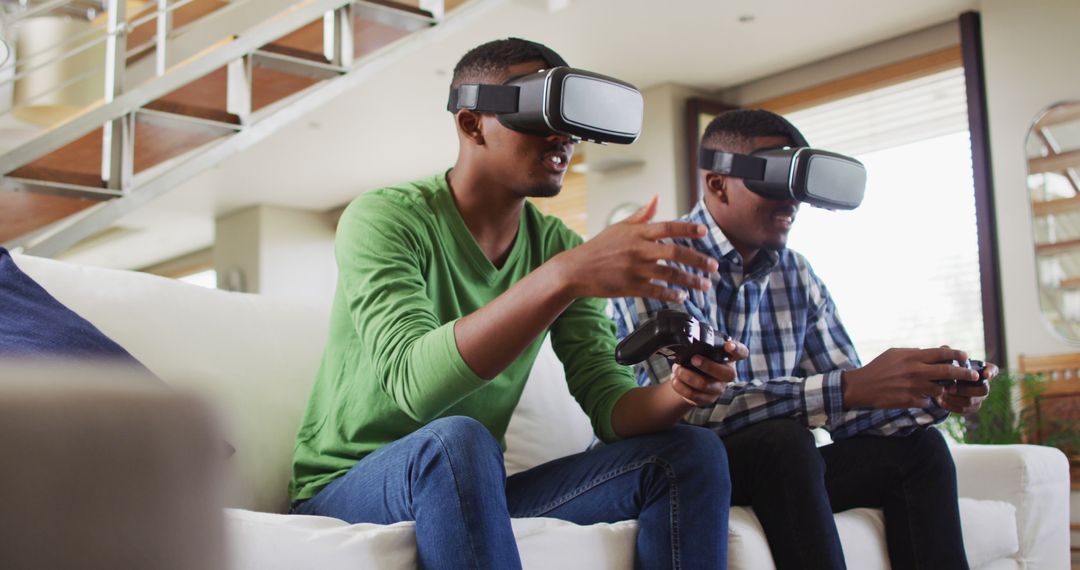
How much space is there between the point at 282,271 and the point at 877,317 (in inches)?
223

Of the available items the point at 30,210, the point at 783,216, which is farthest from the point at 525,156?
the point at 30,210

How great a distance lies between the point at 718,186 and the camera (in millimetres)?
2057

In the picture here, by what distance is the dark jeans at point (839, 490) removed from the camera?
1515mm

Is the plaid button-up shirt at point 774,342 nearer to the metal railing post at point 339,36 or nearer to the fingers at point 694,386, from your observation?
the fingers at point 694,386

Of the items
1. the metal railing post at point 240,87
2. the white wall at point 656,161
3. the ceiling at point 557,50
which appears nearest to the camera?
the metal railing post at point 240,87

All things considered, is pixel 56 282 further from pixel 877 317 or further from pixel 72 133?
pixel 877 317

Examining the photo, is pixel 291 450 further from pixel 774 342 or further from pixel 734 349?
pixel 774 342

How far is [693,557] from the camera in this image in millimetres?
1318

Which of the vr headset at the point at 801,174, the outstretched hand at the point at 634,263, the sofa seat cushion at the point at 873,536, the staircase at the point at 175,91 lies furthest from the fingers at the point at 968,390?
the staircase at the point at 175,91

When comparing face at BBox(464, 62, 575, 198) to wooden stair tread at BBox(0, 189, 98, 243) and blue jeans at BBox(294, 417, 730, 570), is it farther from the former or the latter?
wooden stair tread at BBox(0, 189, 98, 243)

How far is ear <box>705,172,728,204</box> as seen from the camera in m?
2.04

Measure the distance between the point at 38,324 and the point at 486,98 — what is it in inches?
27.2

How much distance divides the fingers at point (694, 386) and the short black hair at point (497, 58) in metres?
0.52

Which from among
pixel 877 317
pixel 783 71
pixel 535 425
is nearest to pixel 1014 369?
pixel 877 317
